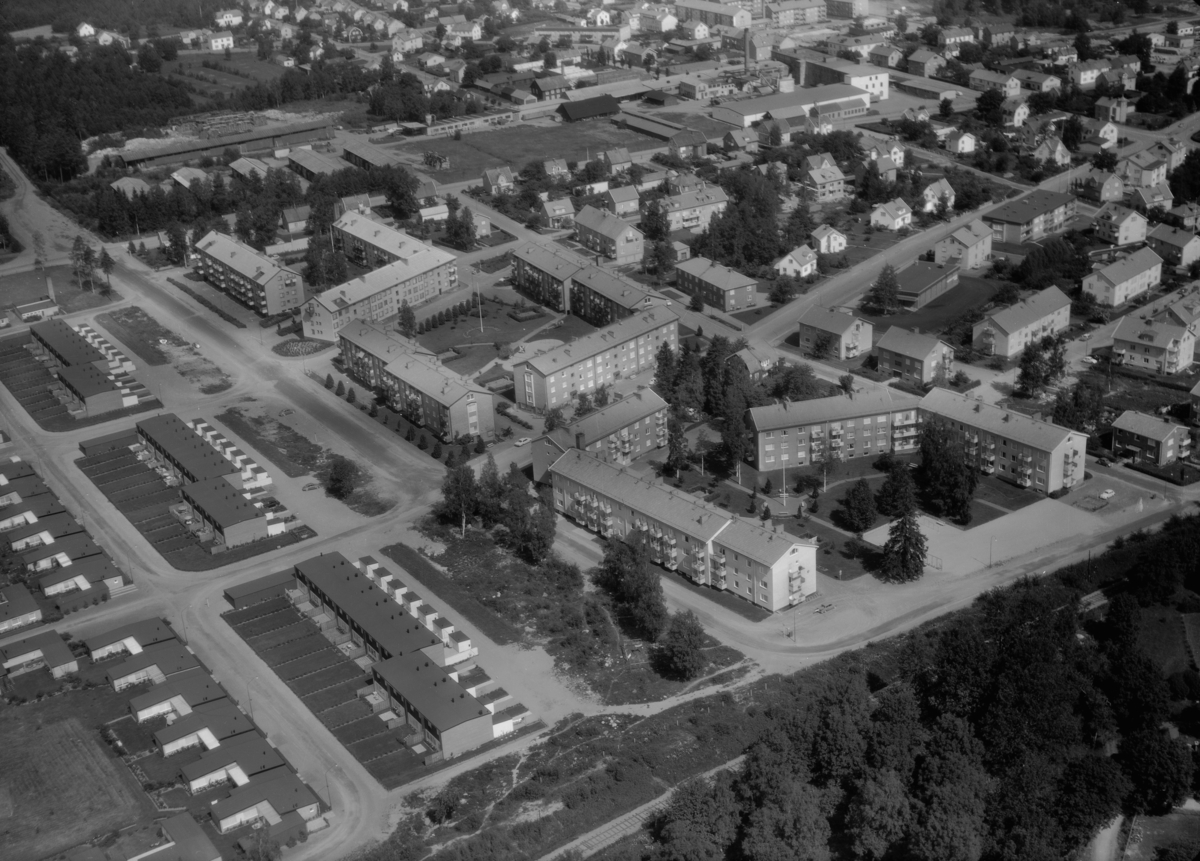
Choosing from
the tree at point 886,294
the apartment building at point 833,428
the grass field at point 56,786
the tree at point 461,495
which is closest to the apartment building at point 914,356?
the apartment building at point 833,428

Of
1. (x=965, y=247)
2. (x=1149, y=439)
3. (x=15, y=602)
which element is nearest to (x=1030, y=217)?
(x=965, y=247)

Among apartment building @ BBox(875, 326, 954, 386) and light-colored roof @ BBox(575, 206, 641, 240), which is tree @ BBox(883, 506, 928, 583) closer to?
apartment building @ BBox(875, 326, 954, 386)

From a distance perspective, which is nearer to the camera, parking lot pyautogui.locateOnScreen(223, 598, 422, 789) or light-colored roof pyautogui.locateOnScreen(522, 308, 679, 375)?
parking lot pyautogui.locateOnScreen(223, 598, 422, 789)

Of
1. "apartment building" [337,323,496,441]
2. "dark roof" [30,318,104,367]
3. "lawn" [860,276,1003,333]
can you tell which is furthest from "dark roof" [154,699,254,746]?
"lawn" [860,276,1003,333]

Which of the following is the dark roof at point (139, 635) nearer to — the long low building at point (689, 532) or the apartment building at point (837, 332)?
the long low building at point (689, 532)

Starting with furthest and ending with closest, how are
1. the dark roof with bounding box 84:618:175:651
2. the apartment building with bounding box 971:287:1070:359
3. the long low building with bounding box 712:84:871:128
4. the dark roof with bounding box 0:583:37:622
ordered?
the long low building with bounding box 712:84:871:128 → the apartment building with bounding box 971:287:1070:359 → the dark roof with bounding box 0:583:37:622 → the dark roof with bounding box 84:618:175:651

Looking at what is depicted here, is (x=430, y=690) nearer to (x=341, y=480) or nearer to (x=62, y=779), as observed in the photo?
(x=62, y=779)
